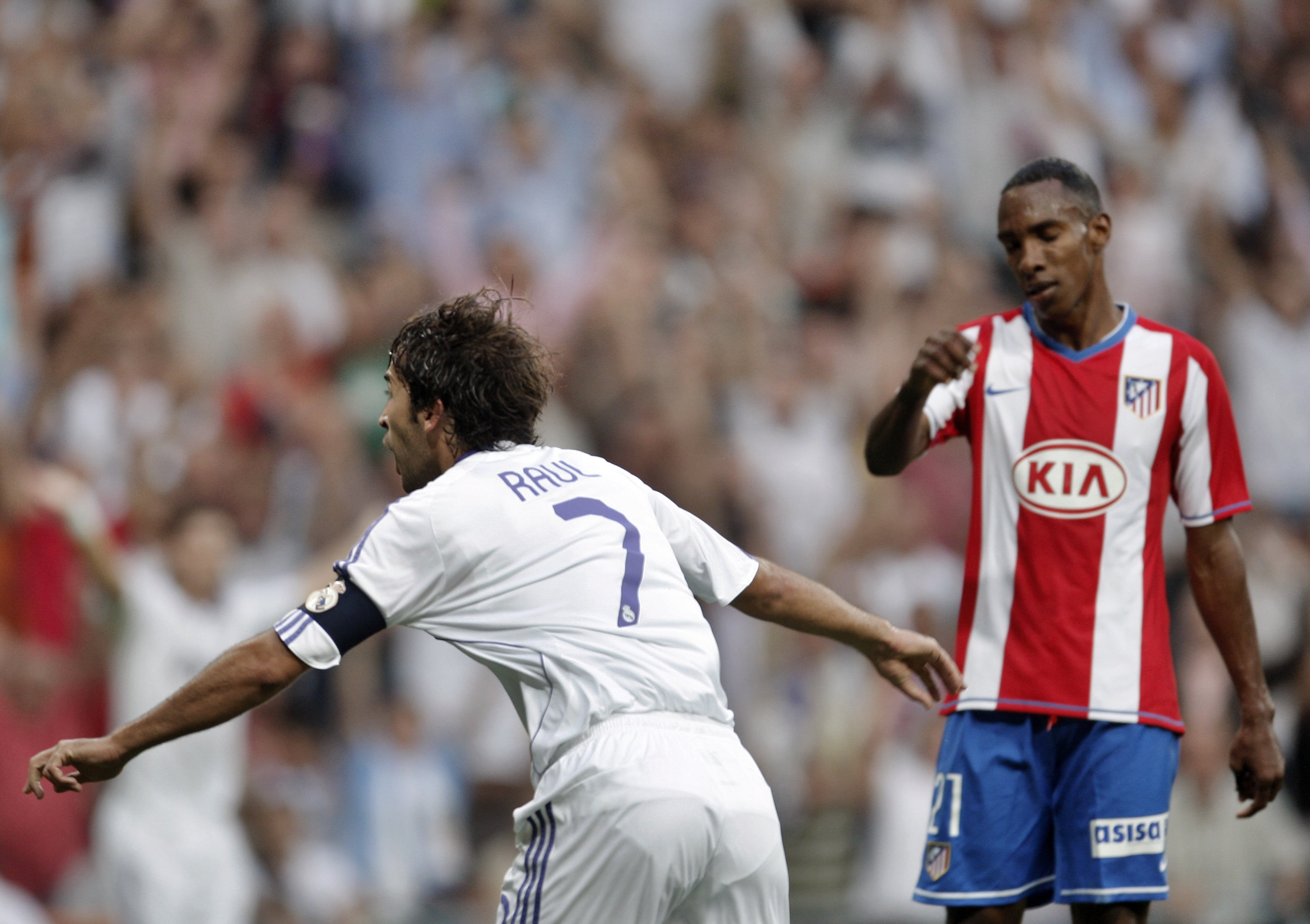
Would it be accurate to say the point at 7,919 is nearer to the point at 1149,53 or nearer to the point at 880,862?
the point at 880,862

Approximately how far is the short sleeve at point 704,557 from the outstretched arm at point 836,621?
4 cm

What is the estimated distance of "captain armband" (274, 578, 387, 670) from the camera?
3285mm

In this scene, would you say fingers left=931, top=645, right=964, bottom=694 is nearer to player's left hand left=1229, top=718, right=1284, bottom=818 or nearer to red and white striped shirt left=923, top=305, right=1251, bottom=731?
red and white striped shirt left=923, top=305, right=1251, bottom=731

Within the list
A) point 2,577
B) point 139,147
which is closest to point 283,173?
point 139,147

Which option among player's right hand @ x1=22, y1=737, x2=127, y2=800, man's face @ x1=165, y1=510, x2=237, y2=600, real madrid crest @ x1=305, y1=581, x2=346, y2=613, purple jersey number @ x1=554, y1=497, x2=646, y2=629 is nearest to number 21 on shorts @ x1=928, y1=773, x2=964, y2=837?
purple jersey number @ x1=554, y1=497, x2=646, y2=629

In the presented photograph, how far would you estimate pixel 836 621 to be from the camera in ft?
12.8

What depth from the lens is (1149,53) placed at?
12.4 metres

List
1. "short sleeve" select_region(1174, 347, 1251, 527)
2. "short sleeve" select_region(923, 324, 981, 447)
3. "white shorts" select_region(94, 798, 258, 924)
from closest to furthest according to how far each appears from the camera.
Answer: "short sleeve" select_region(1174, 347, 1251, 527) → "short sleeve" select_region(923, 324, 981, 447) → "white shorts" select_region(94, 798, 258, 924)

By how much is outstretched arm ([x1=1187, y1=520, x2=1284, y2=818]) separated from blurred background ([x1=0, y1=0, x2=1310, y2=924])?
4800 millimetres

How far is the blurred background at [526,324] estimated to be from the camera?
8.47m

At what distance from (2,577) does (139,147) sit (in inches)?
116

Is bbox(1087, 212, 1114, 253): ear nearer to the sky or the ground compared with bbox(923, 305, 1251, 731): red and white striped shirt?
nearer to the sky

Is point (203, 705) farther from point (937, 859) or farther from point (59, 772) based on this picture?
point (937, 859)

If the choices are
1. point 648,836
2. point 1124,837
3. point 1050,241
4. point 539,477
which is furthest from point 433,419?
point 1124,837
